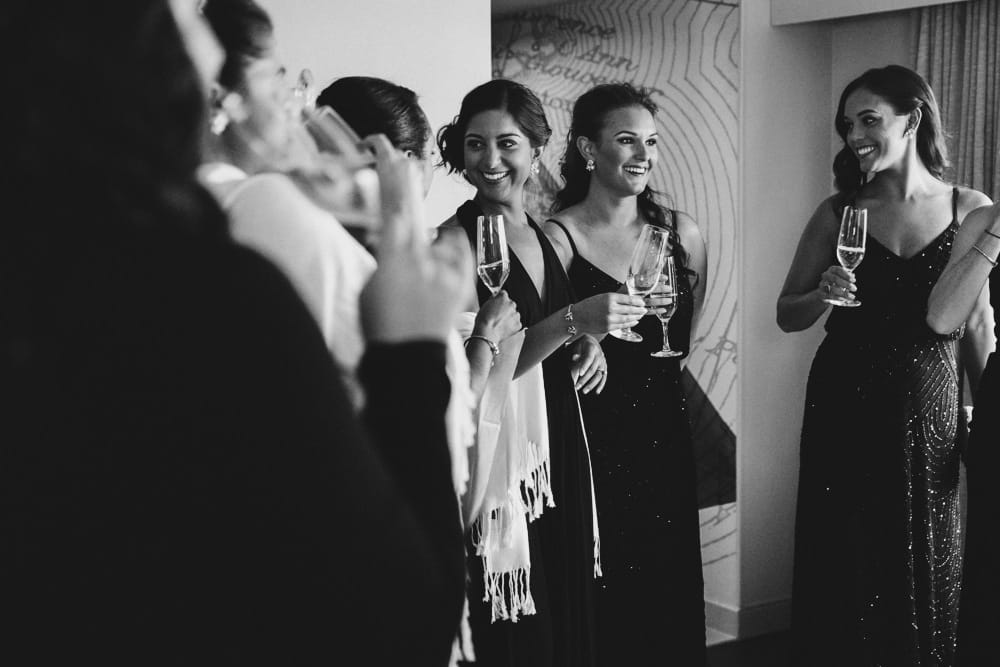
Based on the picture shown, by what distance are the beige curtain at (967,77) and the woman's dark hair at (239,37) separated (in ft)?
10.6

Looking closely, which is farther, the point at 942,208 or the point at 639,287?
the point at 942,208

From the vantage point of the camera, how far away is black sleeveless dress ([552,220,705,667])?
130 inches

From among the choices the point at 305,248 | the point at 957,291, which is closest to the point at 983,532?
the point at 957,291

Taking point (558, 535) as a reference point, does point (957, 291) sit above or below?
above

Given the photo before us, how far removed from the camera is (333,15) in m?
3.16

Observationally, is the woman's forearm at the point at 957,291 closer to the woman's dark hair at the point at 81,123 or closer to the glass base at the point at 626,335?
the glass base at the point at 626,335

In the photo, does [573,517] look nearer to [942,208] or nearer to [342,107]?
[342,107]

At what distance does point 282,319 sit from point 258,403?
52 millimetres

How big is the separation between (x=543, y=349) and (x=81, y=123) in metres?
2.13

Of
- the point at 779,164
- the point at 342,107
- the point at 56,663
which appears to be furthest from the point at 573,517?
the point at 56,663

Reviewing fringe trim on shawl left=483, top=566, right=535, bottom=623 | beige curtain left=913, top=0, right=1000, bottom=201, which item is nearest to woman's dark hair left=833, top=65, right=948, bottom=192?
beige curtain left=913, top=0, right=1000, bottom=201

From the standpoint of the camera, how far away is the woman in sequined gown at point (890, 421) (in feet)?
10.8

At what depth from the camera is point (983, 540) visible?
8.71 feet

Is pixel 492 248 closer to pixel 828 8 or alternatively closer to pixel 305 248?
pixel 305 248
